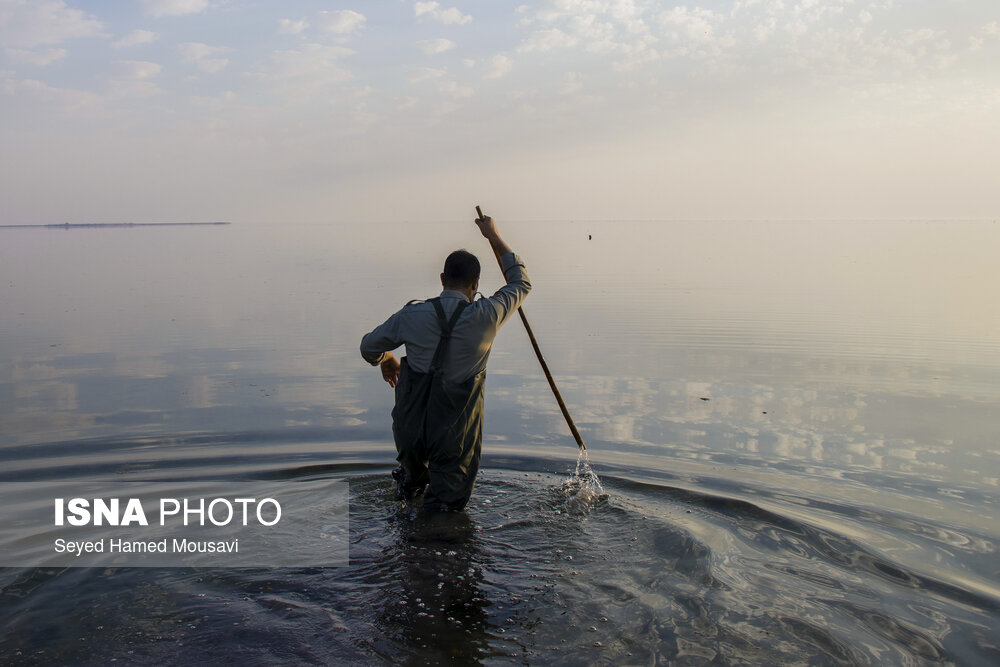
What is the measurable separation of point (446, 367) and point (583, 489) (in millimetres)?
2259

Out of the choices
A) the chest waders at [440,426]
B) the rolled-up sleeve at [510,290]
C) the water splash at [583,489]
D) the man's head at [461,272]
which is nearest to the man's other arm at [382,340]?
the chest waders at [440,426]

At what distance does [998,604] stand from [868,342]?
1124cm

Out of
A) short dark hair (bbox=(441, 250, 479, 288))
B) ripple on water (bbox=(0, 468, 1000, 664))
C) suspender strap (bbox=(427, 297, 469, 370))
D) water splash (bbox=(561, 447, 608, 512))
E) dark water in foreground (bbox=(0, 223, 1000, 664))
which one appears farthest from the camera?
water splash (bbox=(561, 447, 608, 512))

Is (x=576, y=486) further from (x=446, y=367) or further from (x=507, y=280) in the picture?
(x=507, y=280)

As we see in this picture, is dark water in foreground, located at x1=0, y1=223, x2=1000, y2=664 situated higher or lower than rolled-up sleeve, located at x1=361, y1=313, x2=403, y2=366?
lower

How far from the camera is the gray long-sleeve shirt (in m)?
5.75

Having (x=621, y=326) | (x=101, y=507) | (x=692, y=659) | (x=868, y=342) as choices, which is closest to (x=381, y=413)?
(x=101, y=507)

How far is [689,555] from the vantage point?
231 inches

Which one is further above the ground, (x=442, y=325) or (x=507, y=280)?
(x=507, y=280)

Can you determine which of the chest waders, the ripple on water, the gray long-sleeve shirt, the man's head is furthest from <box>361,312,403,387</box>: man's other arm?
the ripple on water

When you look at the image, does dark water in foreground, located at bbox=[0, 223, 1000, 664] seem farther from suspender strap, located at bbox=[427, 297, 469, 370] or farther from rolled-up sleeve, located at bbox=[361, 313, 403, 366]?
rolled-up sleeve, located at bbox=[361, 313, 403, 366]

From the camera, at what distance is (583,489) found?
7414 millimetres

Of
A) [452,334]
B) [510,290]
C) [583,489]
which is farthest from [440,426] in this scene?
[583,489]

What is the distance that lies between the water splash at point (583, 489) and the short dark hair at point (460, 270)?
7.43ft
